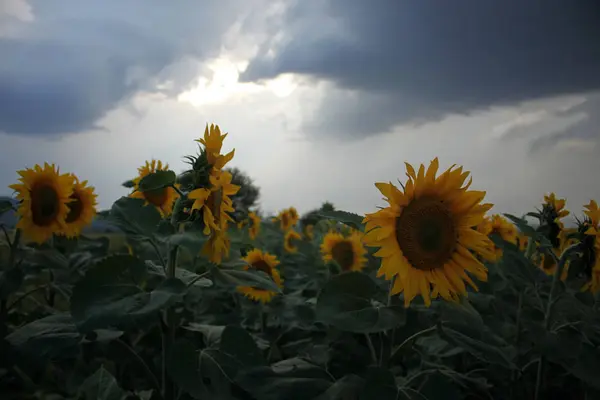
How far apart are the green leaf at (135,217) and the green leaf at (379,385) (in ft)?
3.42

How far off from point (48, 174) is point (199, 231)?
7.77 feet

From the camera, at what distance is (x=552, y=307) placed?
3.22 metres

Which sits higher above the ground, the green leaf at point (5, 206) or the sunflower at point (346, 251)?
the green leaf at point (5, 206)

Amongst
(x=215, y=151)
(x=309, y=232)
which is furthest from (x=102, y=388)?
(x=309, y=232)

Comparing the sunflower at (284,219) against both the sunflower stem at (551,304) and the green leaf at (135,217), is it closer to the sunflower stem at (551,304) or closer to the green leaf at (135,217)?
the sunflower stem at (551,304)

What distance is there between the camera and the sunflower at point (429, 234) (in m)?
2.20

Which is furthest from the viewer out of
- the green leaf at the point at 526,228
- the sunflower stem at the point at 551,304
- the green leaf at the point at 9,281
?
the green leaf at the point at 9,281

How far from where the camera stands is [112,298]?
6.49 ft

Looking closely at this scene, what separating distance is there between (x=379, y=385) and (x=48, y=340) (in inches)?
53.2

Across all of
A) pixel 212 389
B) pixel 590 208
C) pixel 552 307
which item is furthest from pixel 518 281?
pixel 212 389

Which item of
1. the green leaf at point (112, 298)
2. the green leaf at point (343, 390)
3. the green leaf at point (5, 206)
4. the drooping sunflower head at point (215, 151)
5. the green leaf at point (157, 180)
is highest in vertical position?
the drooping sunflower head at point (215, 151)

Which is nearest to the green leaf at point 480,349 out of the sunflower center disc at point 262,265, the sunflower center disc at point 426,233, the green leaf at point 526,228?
the sunflower center disc at point 426,233

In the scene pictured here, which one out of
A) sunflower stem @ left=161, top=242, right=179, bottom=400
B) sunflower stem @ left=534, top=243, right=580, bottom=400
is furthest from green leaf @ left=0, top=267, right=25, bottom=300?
sunflower stem @ left=534, top=243, right=580, bottom=400

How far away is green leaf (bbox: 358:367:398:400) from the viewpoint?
2.15m
